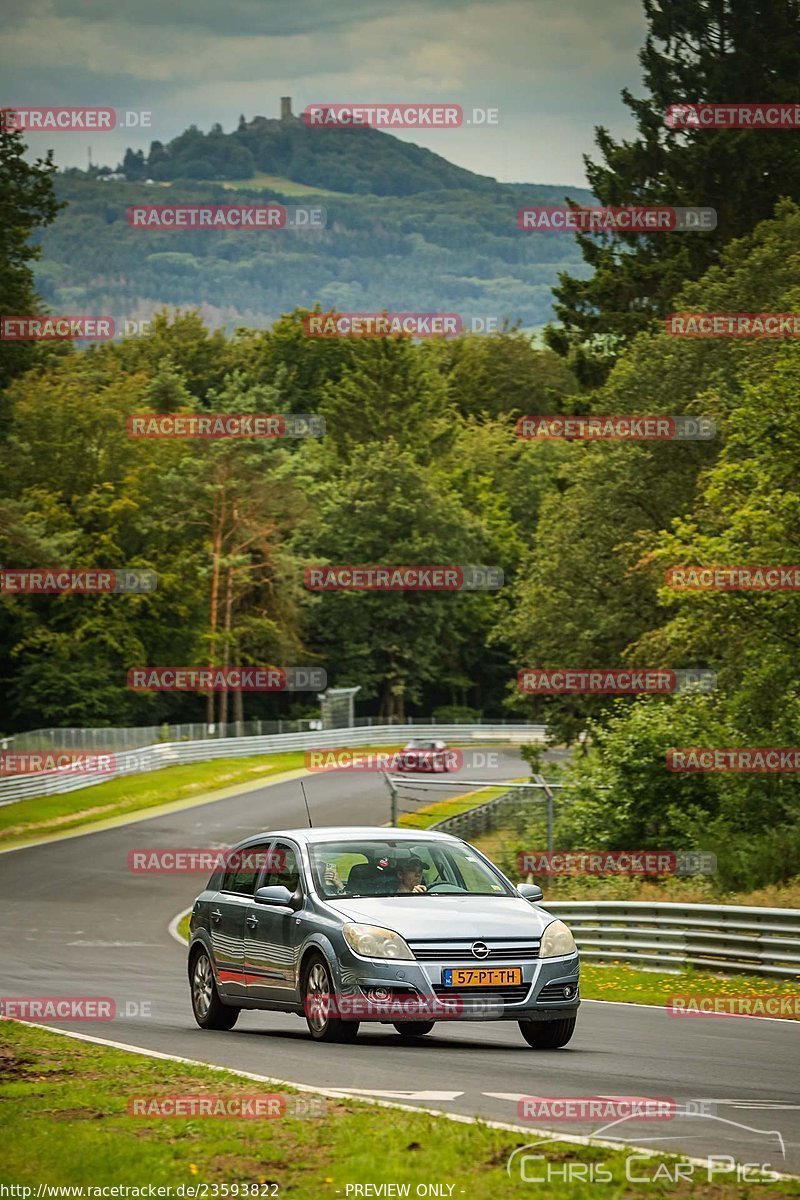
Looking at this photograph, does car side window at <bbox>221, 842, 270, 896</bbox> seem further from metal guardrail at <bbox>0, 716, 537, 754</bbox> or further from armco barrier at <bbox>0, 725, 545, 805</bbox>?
metal guardrail at <bbox>0, 716, 537, 754</bbox>

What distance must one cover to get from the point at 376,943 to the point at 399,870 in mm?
1253

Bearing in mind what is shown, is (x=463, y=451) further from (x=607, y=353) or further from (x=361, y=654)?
(x=607, y=353)

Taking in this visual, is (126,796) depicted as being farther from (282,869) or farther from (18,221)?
(282,869)

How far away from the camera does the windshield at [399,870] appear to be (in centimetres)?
1340

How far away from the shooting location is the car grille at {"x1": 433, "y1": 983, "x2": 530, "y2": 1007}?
12.1 metres

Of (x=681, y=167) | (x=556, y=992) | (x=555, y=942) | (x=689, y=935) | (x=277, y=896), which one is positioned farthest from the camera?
(x=681, y=167)

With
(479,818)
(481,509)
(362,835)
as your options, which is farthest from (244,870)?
(481,509)

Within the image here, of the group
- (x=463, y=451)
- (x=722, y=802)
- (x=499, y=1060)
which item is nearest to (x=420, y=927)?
(x=499, y=1060)

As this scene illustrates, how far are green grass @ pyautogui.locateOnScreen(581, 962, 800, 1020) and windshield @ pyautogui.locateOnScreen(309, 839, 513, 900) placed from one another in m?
5.45

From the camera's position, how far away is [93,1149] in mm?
8000

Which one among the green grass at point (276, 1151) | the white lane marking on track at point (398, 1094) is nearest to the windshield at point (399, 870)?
the white lane marking on track at point (398, 1094)

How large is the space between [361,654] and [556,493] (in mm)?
44014

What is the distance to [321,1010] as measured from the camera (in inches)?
509

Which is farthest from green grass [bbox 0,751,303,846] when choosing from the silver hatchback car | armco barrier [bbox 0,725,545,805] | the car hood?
the car hood
